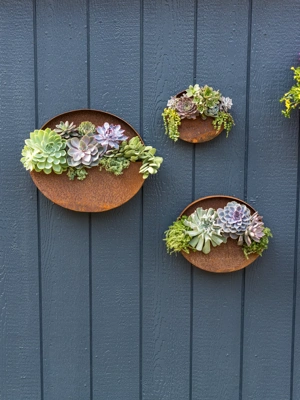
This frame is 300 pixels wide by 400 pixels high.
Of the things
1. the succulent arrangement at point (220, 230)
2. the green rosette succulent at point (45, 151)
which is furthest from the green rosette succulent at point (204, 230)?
the green rosette succulent at point (45, 151)

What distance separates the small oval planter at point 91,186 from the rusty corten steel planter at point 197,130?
0.14 m

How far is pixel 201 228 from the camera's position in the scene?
1.30 metres

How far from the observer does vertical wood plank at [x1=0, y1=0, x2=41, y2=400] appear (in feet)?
4.44

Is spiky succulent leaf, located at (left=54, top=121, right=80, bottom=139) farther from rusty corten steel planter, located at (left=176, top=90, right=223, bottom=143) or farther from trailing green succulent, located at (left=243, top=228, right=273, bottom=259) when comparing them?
trailing green succulent, located at (left=243, top=228, right=273, bottom=259)

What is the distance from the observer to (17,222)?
1.39 m

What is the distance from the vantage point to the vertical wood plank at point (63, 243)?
1.35 meters

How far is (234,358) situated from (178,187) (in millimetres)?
552

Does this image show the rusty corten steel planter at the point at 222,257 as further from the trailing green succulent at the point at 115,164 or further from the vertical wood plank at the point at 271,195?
the trailing green succulent at the point at 115,164

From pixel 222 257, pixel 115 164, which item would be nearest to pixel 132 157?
pixel 115 164

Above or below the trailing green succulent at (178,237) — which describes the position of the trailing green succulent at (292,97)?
above

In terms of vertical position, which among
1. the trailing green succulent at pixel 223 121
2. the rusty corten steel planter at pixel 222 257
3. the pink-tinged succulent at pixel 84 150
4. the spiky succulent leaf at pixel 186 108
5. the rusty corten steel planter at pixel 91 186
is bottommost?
the rusty corten steel planter at pixel 222 257

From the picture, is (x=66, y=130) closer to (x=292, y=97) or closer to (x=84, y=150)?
(x=84, y=150)

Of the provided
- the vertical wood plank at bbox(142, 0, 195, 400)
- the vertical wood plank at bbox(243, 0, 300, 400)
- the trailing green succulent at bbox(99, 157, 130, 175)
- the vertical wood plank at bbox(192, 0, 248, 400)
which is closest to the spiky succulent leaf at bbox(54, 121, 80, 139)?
the trailing green succulent at bbox(99, 157, 130, 175)

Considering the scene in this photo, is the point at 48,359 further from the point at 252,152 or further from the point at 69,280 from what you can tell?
the point at 252,152
